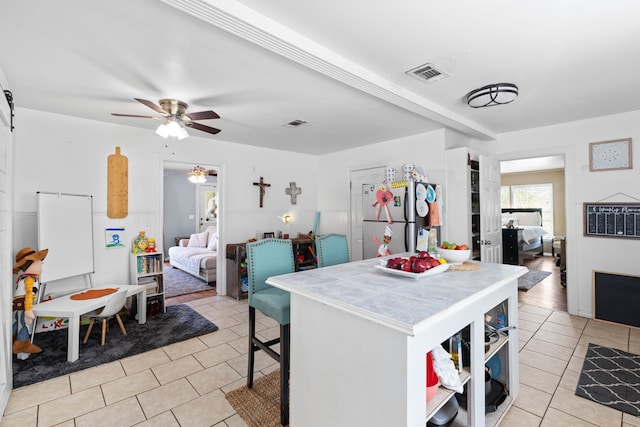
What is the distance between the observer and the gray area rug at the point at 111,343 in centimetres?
257

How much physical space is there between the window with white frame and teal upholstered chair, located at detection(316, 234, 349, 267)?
282 inches

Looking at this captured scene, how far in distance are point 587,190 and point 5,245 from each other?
5.80 meters

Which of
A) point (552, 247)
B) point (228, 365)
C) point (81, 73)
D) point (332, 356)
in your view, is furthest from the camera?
point (552, 247)

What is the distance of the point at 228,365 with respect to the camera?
8.66 ft

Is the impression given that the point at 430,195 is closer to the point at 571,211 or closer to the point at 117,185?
the point at 571,211

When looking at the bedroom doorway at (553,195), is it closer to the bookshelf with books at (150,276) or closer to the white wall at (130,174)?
the white wall at (130,174)

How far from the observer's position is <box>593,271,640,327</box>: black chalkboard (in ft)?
11.0

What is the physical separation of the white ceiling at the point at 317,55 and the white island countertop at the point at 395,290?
1.47m

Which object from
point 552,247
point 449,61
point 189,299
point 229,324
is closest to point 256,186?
point 189,299

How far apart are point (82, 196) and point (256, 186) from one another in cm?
239

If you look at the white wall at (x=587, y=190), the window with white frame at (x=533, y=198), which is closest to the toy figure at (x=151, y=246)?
the white wall at (x=587, y=190)

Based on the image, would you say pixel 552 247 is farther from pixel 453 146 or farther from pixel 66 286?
pixel 66 286

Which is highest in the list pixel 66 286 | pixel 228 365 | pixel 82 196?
pixel 82 196

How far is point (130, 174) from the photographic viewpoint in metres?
3.95
